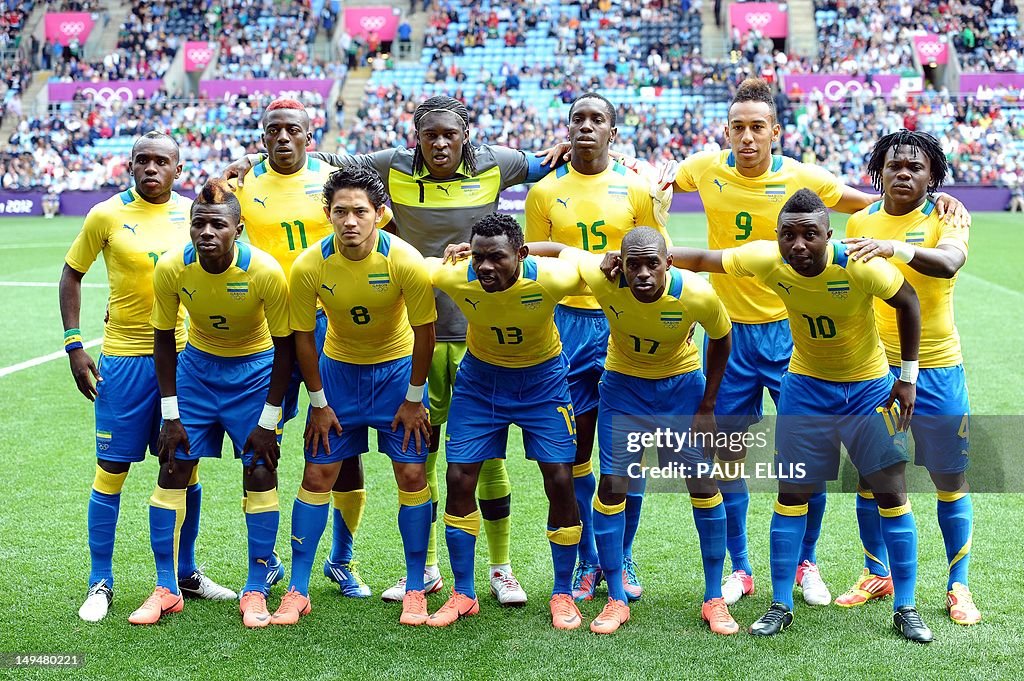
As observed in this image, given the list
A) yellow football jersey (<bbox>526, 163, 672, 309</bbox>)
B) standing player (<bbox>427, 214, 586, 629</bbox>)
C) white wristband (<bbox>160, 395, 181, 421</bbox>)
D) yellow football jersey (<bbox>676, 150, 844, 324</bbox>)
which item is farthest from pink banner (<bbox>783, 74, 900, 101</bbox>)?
white wristband (<bbox>160, 395, 181, 421</bbox>)

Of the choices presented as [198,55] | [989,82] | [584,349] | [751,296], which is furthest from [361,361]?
[198,55]

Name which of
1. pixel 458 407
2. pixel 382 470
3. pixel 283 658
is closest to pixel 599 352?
pixel 458 407

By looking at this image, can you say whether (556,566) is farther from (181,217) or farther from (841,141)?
(841,141)

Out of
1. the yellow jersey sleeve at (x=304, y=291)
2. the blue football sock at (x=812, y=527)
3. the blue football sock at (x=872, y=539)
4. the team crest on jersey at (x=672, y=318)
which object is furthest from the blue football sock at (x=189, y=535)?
the blue football sock at (x=872, y=539)

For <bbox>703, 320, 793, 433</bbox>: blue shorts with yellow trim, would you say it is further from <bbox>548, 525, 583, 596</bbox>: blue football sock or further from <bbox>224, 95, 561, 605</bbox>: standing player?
<bbox>224, 95, 561, 605</bbox>: standing player

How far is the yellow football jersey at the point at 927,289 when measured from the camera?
5.05 meters

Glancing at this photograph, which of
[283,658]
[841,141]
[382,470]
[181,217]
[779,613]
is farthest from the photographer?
[841,141]

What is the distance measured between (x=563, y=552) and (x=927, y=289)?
86.7 inches

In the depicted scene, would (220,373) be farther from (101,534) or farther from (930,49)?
(930,49)

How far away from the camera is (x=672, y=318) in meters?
4.93

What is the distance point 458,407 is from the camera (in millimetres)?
5219

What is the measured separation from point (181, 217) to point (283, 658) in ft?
7.64

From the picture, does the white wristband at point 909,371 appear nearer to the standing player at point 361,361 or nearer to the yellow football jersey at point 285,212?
the standing player at point 361,361

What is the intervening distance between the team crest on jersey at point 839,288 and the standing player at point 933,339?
420 mm
